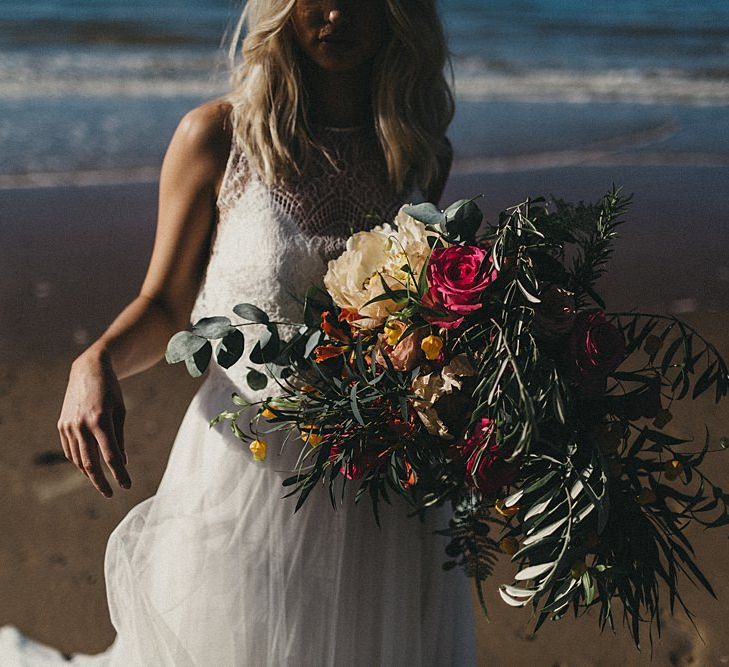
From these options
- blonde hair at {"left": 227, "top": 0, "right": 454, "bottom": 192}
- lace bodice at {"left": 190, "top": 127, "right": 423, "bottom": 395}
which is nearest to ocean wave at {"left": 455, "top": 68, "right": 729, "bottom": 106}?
blonde hair at {"left": 227, "top": 0, "right": 454, "bottom": 192}

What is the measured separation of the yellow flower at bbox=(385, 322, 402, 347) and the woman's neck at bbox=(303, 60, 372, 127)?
893mm

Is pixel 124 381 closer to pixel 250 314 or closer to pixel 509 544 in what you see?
pixel 250 314

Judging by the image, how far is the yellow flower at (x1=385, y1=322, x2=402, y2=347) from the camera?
1495 millimetres

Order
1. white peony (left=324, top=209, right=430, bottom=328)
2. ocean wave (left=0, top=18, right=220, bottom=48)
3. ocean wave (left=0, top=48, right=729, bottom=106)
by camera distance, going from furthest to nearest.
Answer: ocean wave (left=0, top=18, right=220, bottom=48), ocean wave (left=0, top=48, right=729, bottom=106), white peony (left=324, top=209, right=430, bottom=328)

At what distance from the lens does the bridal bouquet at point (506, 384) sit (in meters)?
1.43

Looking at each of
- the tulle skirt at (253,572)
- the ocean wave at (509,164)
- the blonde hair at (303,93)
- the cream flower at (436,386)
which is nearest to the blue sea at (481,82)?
the ocean wave at (509,164)

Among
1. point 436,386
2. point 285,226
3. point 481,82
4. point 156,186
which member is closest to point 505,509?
point 436,386

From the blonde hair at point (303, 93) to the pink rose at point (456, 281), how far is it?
748mm

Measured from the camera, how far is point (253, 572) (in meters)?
2.04

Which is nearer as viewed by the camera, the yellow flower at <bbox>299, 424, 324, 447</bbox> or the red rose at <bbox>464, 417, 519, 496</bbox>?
the red rose at <bbox>464, 417, 519, 496</bbox>

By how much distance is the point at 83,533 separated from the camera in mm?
3877

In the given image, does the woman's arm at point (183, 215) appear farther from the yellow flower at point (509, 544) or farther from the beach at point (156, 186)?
the yellow flower at point (509, 544)

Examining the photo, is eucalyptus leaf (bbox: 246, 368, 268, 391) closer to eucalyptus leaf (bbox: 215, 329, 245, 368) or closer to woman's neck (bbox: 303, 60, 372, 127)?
eucalyptus leaf (bbox: 215, 329, 245, 368)

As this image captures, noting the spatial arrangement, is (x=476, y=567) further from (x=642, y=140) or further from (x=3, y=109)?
(x=3, y=109)
